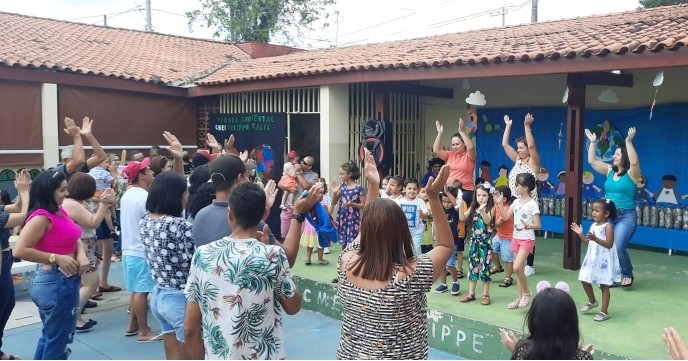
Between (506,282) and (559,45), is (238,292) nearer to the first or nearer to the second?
(506,282)

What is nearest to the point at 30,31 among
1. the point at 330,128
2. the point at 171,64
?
the point at 171,64

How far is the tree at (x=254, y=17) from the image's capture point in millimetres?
24828

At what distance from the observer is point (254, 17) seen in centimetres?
2478

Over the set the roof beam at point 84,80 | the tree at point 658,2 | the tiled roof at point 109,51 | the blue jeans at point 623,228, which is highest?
the tree at point 658,2

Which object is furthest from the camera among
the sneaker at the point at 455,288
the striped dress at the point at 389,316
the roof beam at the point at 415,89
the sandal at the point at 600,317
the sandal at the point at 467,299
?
the roof beam at the point at 415,89

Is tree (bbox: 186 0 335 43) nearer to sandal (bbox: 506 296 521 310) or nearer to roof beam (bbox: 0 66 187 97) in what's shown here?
roof beam (bbox: 0 66 187 97)

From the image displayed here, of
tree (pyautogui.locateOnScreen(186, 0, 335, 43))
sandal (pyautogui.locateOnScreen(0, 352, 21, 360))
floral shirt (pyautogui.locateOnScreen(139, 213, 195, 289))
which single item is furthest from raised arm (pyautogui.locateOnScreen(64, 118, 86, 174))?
tree (pyautogui.locateOnScreen(186, 0, 335, 43))

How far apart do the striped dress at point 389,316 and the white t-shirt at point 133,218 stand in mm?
3041

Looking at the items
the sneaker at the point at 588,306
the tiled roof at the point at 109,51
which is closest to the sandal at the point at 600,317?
the sneaker at the point at 588,306

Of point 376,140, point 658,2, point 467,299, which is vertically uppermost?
point 658,2

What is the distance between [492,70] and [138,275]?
16.2 ft

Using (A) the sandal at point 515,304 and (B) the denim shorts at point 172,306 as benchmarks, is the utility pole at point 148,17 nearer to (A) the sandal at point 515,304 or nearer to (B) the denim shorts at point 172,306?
(A) the sandal at point 515,304

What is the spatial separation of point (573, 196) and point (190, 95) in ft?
26.5

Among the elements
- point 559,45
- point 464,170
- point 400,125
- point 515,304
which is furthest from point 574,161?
point 400,125
